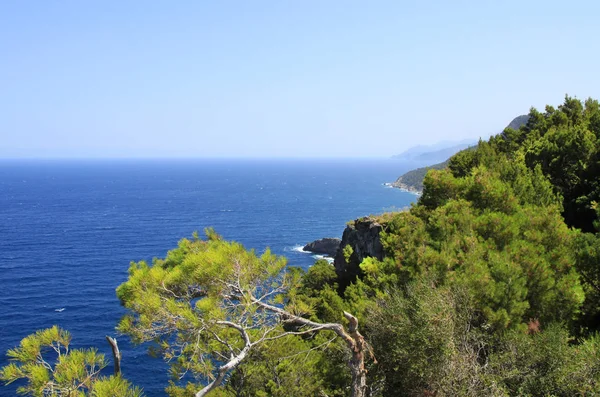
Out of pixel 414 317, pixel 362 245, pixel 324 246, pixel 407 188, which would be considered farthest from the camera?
pixel 407 188

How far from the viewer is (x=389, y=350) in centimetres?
992

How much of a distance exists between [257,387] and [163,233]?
69634mm

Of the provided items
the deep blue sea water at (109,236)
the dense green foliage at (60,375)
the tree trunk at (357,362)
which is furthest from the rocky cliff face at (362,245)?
the dense green foliage at (60,375)

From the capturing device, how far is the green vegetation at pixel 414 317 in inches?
340

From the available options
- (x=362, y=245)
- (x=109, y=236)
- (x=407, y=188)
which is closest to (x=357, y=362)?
(x=362, y=245)

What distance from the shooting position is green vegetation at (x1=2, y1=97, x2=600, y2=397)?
864 cm

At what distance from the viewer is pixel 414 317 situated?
941 centimetres

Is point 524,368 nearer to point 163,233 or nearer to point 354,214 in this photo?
point 163,233

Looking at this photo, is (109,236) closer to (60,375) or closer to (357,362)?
(357,362)

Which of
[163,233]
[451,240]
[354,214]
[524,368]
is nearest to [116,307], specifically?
[163,233]

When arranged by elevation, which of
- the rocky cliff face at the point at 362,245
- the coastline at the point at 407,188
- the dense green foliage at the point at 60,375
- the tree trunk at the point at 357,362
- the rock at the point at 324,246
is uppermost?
the dense green foliage at the point at 60,375

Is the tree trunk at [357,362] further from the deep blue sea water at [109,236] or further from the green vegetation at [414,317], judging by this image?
the deep blue sea water at [109,236]

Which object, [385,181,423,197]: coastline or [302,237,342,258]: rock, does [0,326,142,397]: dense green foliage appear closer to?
[302,237,342,258]: rock

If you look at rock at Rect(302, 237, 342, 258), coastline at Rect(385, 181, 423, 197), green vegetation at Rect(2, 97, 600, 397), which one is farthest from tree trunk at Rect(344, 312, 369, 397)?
coastline at Rect(385, 181, 423, 197)
